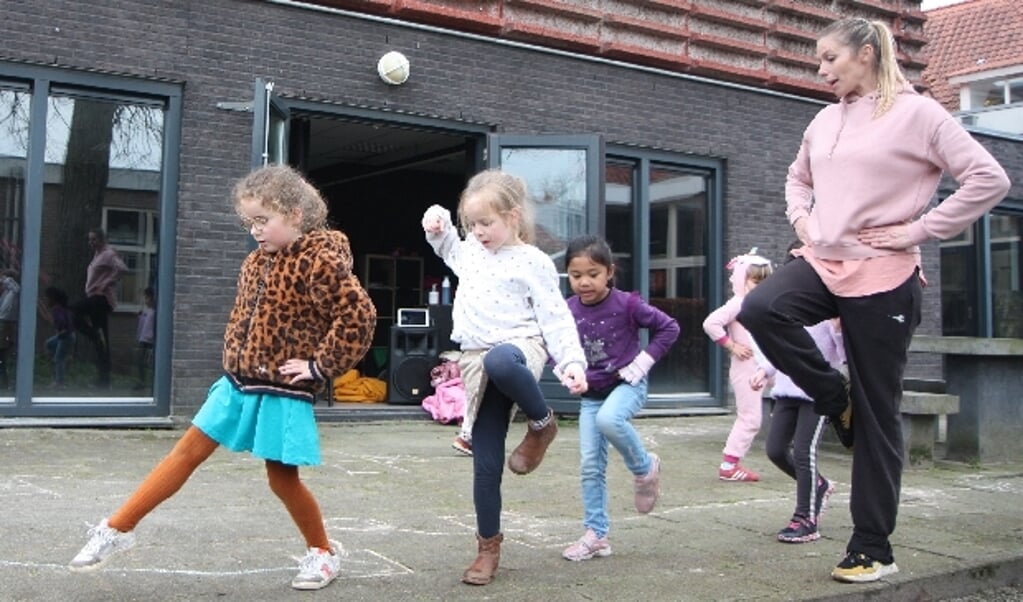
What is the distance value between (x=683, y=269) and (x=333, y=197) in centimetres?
772

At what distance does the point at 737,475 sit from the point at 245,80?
5.11 m

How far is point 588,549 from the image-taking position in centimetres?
437

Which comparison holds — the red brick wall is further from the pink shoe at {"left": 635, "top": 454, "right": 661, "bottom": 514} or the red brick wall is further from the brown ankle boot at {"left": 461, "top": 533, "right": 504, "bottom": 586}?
the brown ankle boot at {"left": 461, "top": 533, "right": 504, "bottom": 586}

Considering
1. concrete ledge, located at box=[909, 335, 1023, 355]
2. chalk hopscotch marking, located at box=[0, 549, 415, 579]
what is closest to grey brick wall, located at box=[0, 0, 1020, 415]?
concrete ledge, located at box=[909, 335, 1023, 355]

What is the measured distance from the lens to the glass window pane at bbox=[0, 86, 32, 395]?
810 centimetres

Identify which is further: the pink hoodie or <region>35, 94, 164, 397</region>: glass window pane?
<region>35, 94, 164, 397</region>: glass window pane

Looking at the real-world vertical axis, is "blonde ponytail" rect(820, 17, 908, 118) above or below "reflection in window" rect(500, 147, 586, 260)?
below

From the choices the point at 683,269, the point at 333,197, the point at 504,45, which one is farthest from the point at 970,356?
the point at 333,197

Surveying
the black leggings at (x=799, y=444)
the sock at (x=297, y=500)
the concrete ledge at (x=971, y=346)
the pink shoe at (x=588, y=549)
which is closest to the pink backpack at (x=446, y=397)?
the concrete ledge at (x=971, y=346)

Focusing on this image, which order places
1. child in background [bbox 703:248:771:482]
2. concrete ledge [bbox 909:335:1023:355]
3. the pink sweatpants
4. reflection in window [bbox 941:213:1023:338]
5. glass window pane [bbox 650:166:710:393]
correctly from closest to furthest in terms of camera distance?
child in background [bbox 703:248:771:482]
the pink sweatpants
concrete ledge [bbox 909:335:1023:355]
glass window pane [bbox 650:166:710:393]
reflection in window [bbox 941:213:1023:338]

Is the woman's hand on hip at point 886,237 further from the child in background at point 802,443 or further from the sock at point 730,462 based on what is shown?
the sock at point 730,462

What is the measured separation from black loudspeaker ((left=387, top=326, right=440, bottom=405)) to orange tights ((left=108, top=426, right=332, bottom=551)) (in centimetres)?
680

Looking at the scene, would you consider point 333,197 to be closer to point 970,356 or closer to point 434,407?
point 434,407

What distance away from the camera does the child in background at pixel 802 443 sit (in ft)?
16.0
